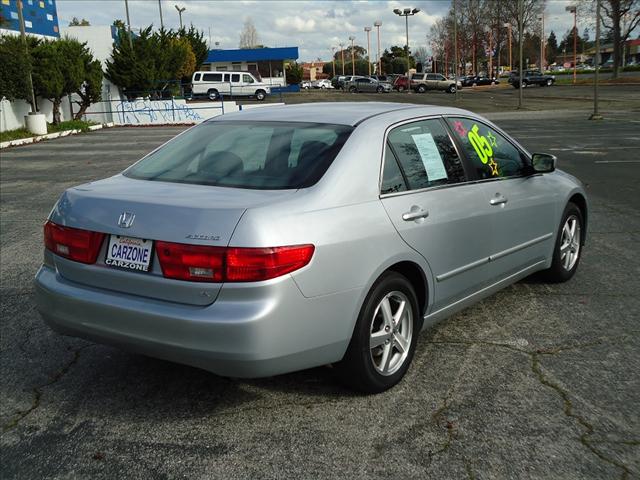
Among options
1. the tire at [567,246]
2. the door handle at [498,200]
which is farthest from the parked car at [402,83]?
the door handle at [498,200]

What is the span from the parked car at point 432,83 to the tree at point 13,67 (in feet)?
150

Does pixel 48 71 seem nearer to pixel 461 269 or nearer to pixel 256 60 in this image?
pixel 461 269

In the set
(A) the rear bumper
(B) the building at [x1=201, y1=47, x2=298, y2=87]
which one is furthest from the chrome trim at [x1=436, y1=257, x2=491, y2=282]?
(B) the building at [x1=201, y1=47, x2=298, y2=87]

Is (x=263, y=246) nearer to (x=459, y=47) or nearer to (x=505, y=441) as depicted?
(x=505, y=441)

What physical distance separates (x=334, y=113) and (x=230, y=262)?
5.11 ft

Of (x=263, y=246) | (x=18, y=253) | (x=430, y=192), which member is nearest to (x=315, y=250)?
(x=263, y=246)

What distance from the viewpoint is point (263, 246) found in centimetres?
313

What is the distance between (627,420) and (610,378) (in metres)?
0.52

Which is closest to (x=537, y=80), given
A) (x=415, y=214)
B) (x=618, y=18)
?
(x=618, y=18)

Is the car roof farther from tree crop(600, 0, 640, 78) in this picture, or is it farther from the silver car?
tree crop(600, 0, 640, 78)

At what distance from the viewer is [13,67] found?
2477cm

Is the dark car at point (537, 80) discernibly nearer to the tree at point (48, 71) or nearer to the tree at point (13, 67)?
the tree at point (48, 71)

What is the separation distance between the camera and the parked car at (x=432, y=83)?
65375mm

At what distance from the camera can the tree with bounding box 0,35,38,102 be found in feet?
79.8
